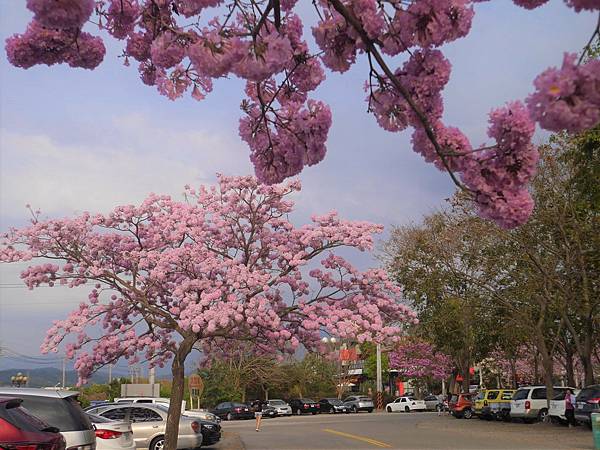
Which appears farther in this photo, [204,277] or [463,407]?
[463,407]

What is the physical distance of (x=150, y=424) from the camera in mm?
17672

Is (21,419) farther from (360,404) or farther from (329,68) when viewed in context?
(360,404)

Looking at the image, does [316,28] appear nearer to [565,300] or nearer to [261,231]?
[261,231]

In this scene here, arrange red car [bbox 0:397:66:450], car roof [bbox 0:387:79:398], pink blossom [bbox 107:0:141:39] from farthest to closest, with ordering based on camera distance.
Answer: car roof [bbox 0:387:79:398], red car [bbox 0:397:66:450], pink blossom [bbox 107:0:141:39]

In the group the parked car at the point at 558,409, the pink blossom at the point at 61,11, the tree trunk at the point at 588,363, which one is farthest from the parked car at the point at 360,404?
the pink blossom at the point at 61,11

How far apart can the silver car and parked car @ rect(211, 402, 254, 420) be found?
2833 centimetres

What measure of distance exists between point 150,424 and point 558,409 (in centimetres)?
1719

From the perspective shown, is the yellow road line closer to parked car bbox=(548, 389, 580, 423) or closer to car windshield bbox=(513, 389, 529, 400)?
parked car bbox=(548, 389, 580, 423)

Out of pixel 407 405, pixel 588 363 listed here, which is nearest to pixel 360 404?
pixel 407 405

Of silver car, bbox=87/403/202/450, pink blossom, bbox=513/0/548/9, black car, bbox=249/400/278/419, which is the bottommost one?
black car, bbox=249/400/278/419

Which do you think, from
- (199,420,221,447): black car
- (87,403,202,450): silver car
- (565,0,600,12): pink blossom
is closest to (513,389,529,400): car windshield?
(199,420,221,447): black car

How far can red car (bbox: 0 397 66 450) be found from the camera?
6094 millimetres

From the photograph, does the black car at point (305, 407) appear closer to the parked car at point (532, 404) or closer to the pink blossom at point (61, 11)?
the parked car at point (532, 404)

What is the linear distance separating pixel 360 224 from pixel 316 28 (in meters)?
12.5
